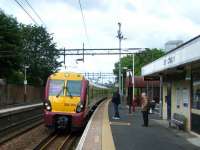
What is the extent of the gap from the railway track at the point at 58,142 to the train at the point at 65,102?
51cm

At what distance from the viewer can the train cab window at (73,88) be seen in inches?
956

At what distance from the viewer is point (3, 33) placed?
66000 millimetres

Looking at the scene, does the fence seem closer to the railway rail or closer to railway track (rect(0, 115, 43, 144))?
the railway rail

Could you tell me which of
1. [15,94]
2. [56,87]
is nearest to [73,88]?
[56,87]

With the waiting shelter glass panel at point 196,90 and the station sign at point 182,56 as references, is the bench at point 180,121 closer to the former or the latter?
the waiting shelter glass panel at point 196,90

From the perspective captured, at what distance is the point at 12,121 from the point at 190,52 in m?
12.6

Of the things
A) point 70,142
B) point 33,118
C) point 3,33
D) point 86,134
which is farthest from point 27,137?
point 3,33

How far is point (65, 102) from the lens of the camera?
2366 centimetres

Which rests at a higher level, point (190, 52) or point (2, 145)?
point (190, 52)

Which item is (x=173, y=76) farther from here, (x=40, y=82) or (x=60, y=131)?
(x=40, y=82)

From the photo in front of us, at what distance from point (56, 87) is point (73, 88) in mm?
769

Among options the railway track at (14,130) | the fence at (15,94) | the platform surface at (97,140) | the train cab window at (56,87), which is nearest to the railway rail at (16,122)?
the railway track at (14,130)

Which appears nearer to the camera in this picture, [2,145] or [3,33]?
[2,145]

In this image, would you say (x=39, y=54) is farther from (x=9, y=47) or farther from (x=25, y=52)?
(x=9, y=47)
